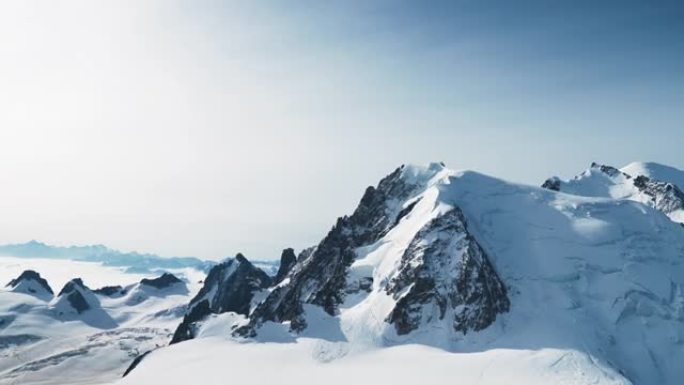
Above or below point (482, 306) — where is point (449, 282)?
above

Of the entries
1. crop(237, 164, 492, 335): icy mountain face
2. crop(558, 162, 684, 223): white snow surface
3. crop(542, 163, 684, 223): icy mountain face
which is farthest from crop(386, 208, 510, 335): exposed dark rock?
crop(558, 162, 684, 223): white snow surface

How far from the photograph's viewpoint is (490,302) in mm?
111625

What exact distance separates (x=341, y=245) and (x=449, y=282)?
49373 millimetres

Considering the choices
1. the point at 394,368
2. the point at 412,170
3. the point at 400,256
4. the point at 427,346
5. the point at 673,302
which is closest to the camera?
the point at 394,368

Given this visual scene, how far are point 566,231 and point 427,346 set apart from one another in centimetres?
4544

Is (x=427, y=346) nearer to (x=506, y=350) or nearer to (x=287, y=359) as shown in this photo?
(x=506, y=350)

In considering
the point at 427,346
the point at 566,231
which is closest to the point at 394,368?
the point at 427,346

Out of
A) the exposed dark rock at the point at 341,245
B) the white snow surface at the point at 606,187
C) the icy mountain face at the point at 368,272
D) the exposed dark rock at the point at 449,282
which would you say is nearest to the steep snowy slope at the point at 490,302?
the exposed dark rock at the point at 449,282

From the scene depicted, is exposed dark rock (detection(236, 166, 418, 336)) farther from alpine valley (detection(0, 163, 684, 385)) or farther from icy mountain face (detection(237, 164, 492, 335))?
alpine valley (detection(0, 163, 684, 385))

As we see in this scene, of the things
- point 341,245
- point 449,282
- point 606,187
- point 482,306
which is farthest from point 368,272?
point 606,187

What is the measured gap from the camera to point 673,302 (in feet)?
379

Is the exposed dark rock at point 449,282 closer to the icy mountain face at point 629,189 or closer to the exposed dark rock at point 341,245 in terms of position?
the exposed dark rock at point 341,245

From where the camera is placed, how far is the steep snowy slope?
10100 cm

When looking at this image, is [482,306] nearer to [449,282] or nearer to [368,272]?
[449,282]
